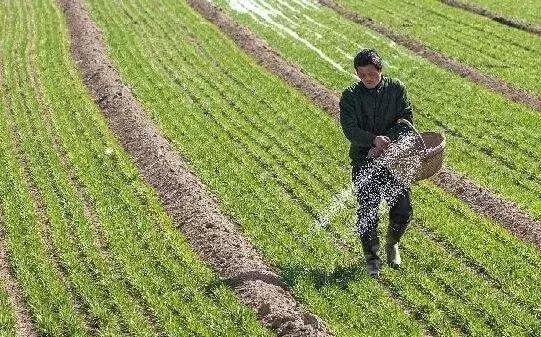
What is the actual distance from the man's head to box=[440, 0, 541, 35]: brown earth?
66.9ft

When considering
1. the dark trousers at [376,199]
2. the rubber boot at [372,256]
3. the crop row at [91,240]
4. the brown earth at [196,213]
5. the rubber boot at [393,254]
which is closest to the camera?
the dark trousers at [376,199]

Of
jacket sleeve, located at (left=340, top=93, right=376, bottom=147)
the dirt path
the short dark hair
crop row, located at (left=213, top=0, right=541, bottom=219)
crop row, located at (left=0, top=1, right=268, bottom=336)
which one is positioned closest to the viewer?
the short dark hair

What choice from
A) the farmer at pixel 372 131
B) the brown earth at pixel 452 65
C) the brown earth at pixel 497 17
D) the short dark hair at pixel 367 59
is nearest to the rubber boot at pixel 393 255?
the farmer at pixel 372 131

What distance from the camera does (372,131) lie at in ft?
32.8

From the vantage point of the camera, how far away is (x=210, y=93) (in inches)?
819

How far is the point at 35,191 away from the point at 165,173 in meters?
2.72

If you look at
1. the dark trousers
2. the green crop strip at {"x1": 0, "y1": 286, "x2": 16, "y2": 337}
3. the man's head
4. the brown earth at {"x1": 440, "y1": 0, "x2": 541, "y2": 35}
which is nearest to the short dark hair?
A: the man's head

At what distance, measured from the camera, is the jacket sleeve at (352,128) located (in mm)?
9625

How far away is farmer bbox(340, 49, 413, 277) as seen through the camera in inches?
375

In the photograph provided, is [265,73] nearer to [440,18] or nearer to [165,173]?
[165,173]

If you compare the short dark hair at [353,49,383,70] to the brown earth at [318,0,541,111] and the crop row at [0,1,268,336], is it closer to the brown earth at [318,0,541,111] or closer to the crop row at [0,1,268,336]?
the crop row at [0,1,268,336]

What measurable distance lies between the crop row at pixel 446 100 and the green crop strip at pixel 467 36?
4.54ft

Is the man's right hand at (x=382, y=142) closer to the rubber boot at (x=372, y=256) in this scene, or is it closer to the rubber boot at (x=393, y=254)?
the rubber boot at (x=372, y=256)

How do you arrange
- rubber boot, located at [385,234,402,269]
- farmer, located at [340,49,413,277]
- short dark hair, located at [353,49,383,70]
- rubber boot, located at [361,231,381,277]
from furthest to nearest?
1. rubber boot, located at [385,234,402,269]
2. rubber boot, located at [361,231,381,277]
3. farmer, located at [340,49,413,277]
4. short dark hair, located at [353,49,383,70]
